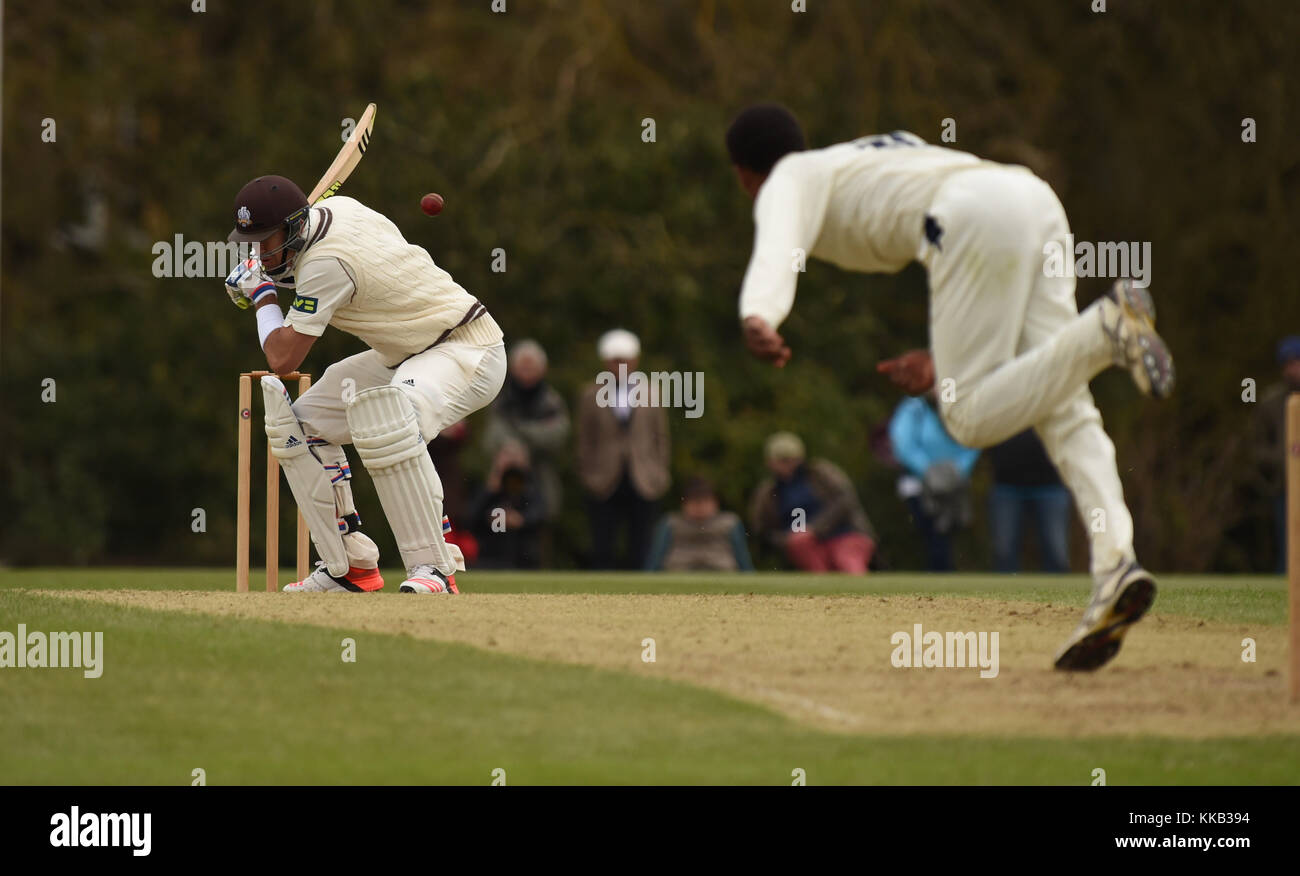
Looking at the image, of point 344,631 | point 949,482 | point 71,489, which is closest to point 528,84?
point 71,489

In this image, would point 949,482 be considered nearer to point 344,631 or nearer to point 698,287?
point 698,287

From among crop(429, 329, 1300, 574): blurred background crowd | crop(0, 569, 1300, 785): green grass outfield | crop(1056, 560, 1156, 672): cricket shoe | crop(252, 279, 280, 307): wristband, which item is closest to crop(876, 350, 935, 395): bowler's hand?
crop(1056, 560, 1156, 672): cricket shoe

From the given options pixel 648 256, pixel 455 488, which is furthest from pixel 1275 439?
pixel 648 256

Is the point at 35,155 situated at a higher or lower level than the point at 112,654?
higher

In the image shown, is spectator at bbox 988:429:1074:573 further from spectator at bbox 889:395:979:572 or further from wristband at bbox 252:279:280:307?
wristband at bbox 252:279:280:307

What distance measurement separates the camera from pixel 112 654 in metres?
8.03

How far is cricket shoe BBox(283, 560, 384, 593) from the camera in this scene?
10.5m

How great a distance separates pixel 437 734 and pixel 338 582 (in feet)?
12.2

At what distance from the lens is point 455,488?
641 inches

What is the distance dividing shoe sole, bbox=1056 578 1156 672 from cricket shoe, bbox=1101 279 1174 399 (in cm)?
69

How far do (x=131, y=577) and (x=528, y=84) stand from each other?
12.9m

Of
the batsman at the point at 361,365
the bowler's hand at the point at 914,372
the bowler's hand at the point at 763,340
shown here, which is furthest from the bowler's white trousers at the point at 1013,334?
the batsman at the point at 361,365

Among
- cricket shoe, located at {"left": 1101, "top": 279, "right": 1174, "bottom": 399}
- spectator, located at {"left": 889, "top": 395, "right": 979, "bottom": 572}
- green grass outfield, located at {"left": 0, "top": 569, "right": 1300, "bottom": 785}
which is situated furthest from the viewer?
spectator, located at {"left": 889, "top": 395, "right": 979, "bottom": 572}

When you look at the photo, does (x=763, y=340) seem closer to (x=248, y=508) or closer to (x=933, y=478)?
(x=248, y=508)
